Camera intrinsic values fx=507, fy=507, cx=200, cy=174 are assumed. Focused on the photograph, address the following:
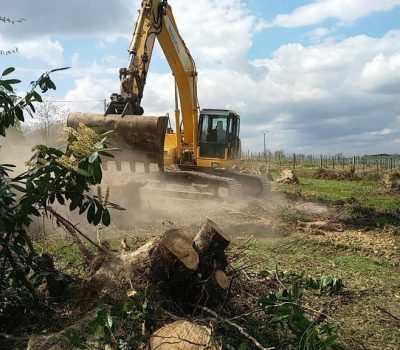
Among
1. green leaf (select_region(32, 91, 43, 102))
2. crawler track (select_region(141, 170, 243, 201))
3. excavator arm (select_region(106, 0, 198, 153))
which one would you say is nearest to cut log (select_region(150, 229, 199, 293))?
green leaf (select_region(32, 91, 43, 102))

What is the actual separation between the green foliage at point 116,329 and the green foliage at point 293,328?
3.26 ft

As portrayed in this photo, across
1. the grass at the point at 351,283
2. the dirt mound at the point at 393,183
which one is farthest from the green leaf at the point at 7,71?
the dirt mound at the point at 393,183

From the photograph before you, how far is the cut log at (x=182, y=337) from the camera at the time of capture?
3.47 meters

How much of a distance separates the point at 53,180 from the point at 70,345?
1.28 m

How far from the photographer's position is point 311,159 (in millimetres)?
62281

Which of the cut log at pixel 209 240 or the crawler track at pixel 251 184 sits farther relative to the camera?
the crawler track at pixel 251 184

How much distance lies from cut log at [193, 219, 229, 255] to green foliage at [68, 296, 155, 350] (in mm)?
844

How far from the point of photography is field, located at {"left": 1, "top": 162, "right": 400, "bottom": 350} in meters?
4.85

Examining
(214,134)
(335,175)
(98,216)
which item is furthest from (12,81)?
(335,175)

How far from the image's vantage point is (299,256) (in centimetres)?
802

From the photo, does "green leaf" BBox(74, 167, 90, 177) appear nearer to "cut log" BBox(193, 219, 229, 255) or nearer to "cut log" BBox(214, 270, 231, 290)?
"cut log" BBox(193, 219, 229, 255)

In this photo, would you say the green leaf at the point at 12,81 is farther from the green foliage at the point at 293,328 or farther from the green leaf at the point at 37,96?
the green foliage at the point at 293,328

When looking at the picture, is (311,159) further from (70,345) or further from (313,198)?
(70,345)

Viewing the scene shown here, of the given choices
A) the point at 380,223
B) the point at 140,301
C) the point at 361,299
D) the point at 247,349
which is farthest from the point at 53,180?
the point at 380,223
